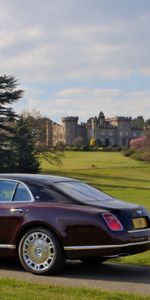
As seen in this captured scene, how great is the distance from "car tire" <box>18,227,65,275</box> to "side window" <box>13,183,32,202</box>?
58cm

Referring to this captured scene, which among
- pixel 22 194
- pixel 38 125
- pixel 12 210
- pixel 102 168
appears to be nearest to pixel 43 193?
pixel 22 194

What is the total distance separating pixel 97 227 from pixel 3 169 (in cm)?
5539

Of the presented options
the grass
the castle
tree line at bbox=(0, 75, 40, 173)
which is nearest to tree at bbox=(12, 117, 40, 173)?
tree line at bbox=(0, 75, 40, 173)

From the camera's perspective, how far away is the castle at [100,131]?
544ft

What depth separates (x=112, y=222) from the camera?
8625 millimetres

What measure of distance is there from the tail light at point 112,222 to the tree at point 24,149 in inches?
2290

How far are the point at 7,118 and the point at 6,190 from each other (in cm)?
5753

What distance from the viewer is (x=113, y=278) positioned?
8656mm

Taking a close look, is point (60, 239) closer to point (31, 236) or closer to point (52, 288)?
point (31, 236)

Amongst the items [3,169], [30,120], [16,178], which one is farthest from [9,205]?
[30,120]

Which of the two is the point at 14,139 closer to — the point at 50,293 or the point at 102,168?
the point at 102,168

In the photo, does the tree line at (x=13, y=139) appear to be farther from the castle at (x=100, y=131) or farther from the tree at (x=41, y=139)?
the castle at (x=100, y=131)

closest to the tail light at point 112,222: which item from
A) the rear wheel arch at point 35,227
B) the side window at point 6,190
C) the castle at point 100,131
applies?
the rear wheel arch at point 35,227

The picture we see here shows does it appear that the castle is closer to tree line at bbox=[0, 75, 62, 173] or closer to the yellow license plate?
tree line at bbox=[0, 75, 62, 173]
